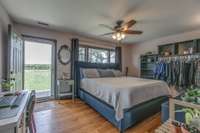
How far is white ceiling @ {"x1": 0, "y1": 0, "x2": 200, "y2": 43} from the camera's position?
243 centimetres

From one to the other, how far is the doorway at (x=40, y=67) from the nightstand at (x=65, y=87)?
28 centimetres

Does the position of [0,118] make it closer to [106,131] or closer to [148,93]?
[106,131]

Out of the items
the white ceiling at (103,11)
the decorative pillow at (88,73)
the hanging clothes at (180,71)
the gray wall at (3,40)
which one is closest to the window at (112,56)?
the decorative pillow at (88,73)

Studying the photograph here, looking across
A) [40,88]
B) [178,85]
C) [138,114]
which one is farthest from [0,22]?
[178,85]

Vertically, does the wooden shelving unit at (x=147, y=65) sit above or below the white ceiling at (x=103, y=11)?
below

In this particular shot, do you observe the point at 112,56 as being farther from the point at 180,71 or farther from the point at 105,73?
the point at 180,71

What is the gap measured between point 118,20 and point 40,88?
3384 millimetres

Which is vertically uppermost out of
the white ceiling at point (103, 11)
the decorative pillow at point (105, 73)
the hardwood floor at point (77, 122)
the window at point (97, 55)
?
the white ceiling at point (103, 11)

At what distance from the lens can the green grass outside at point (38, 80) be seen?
3998 mm

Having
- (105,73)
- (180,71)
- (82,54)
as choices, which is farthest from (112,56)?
(180,71)

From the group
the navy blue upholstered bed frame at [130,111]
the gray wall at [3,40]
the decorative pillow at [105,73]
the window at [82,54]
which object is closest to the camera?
the navy blue upholstered bed frame at [130,111]

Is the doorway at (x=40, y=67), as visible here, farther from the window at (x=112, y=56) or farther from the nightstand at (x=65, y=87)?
the window at (x=112, y=56)

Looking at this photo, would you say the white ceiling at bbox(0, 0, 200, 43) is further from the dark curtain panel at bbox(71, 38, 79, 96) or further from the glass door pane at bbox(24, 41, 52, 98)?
the dark curtain panel at bbox(71, 38, 79, 96)

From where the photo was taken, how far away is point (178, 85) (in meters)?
4.24
